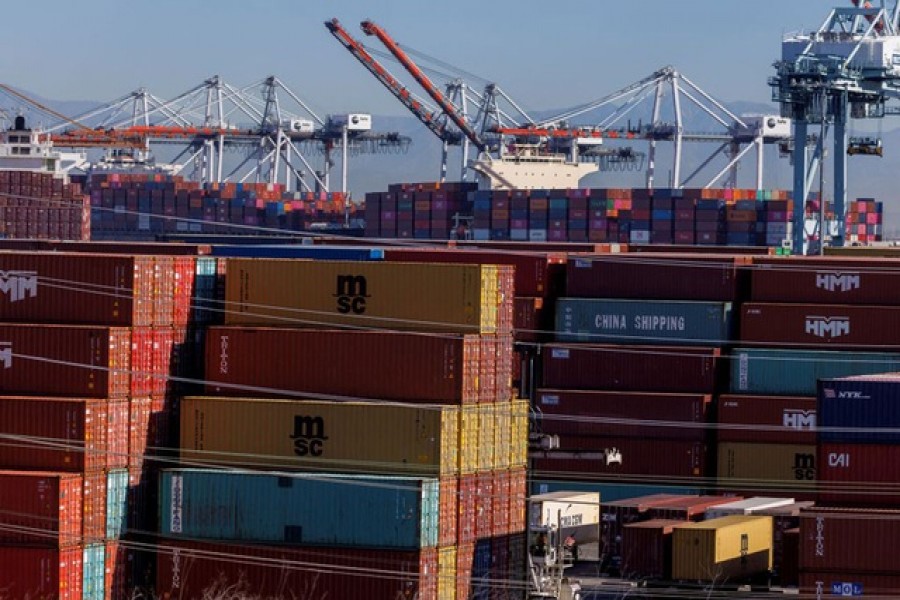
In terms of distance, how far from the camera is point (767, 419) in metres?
35.1

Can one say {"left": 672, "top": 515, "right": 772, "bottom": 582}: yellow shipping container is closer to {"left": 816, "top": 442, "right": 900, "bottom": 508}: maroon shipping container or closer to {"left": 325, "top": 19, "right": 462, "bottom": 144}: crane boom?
{"left": 816, "top": 442, "right": 900, "bottom": 508}: maroon shipping container

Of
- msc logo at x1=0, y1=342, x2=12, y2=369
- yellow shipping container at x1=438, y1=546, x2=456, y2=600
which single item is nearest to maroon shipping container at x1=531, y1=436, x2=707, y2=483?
Answer: yellow shipping container at x1=438, y1=546, x2=456, y2=600

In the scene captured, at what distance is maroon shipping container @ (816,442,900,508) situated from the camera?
2541 centimetres

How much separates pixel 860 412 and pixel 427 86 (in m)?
93.3

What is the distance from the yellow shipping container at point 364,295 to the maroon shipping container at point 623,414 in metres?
8.29

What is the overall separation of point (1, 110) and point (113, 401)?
2901 inches

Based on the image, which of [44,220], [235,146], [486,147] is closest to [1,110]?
[44,220]

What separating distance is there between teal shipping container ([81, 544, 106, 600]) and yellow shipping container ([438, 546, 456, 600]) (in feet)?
14.2

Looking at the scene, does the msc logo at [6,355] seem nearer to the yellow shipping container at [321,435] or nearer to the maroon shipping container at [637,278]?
the yellow shipping container at [321,435]

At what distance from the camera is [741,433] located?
35062 mm

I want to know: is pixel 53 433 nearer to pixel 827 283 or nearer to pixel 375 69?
pixel 827 283

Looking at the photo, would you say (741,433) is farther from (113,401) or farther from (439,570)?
(113,401)

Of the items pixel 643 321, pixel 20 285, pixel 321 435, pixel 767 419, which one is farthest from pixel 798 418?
pixel 20 285

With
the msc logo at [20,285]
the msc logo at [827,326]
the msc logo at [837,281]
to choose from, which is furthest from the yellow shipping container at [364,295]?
the msc logo at [837,281]
